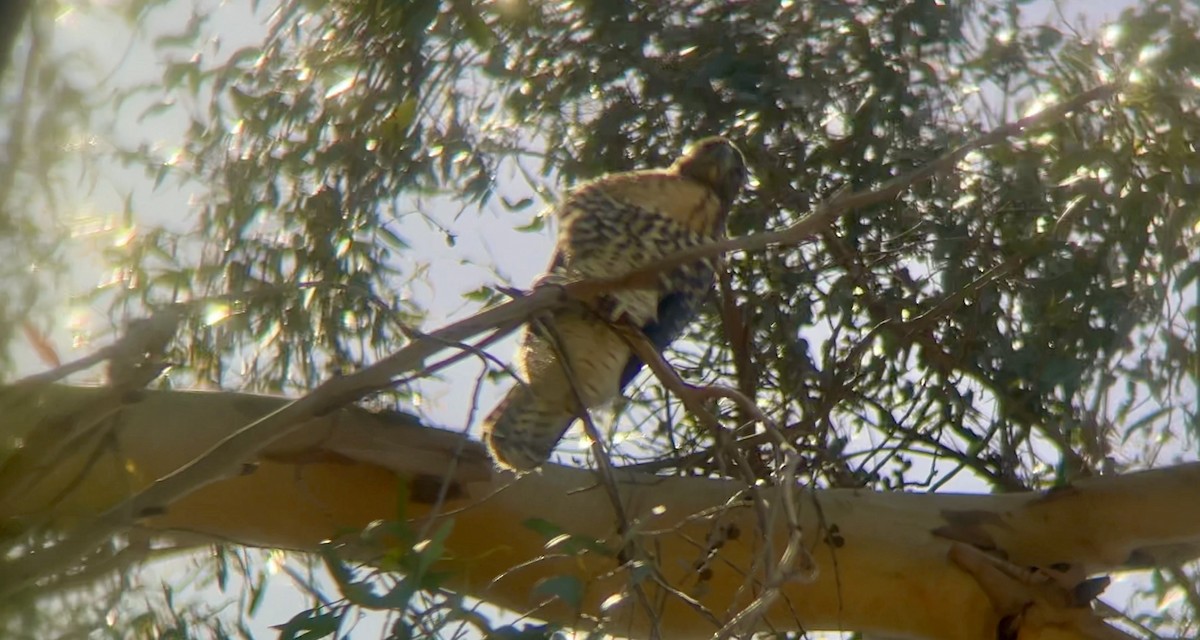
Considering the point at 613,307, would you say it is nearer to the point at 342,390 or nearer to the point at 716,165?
the point at 716,165

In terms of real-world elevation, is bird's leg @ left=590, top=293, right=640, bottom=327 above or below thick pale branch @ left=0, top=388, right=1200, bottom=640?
above

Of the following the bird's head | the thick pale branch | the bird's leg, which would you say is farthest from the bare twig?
the bird's head

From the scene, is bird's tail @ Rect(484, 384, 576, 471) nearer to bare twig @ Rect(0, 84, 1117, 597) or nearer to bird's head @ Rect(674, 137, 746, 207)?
bird's head @ Rect(674, 137, 746, 207)

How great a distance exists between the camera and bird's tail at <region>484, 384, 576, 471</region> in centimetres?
285

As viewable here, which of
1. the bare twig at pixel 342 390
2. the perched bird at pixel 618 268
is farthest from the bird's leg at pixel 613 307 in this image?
the bare twig at pixel 342 390

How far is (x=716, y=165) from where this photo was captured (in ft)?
10.4

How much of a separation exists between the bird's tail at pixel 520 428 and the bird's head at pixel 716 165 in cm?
70

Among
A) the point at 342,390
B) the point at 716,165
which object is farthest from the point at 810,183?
the point at 342,390

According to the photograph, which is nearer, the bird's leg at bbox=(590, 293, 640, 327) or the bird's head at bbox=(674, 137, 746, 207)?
the bird's leg at bbox=(590, 293, 640, 327)

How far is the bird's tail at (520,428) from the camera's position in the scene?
2848 mm

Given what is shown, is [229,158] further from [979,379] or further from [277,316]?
[979,379]

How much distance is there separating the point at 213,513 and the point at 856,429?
1.61 m

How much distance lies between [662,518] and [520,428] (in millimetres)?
538

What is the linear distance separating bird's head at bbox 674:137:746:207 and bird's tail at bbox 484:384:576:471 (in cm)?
70
